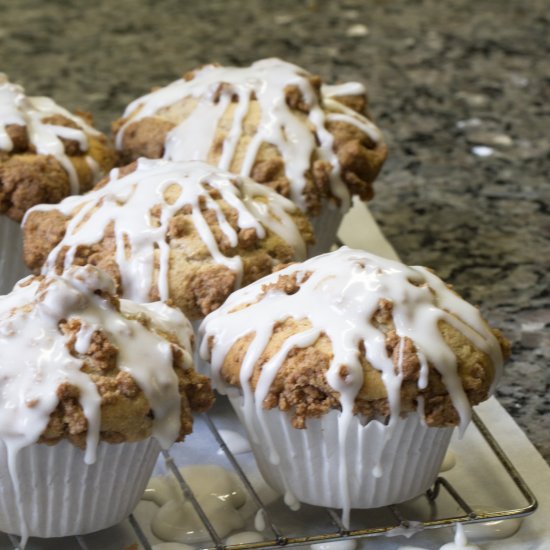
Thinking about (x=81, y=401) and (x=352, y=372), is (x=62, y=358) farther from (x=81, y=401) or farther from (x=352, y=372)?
(x=352, y=372)

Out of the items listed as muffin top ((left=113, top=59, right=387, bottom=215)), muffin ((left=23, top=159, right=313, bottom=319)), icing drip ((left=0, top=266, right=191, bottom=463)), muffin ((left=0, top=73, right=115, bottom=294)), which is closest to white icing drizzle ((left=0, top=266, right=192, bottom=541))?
icing drip ((left=0, top=266, right=191, bottom=463))

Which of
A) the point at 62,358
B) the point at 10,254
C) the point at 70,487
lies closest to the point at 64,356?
the point at 62,358

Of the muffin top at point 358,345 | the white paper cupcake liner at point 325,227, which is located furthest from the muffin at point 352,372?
the white paper cupcake liner at point 325,227

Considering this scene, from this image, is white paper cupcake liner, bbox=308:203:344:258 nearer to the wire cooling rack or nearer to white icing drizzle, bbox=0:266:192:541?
the wire cooling rack

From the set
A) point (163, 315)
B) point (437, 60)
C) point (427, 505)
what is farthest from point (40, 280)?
point (437, 60)

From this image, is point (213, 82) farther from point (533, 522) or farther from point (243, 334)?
point (533, 522)
